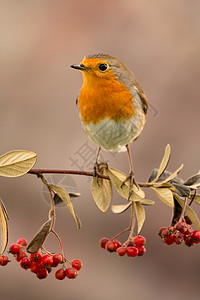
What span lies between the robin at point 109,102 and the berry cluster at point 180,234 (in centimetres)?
21

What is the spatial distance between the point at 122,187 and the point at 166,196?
12 centimetres

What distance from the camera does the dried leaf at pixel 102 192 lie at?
1.09 metres

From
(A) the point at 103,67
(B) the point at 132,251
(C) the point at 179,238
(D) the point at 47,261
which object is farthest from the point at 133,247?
(A) the point at 103,67

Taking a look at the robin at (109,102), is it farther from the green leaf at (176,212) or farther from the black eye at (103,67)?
the green leaf at (176,212)

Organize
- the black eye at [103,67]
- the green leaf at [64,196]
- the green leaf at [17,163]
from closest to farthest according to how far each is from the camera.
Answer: the green leaf at [17,163] < the green leaf at [64,196] < the black eye at [103,67]

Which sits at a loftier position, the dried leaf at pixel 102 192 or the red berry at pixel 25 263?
the dried leaf at pixel 102 192

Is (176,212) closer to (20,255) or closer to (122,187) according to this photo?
(122,187)

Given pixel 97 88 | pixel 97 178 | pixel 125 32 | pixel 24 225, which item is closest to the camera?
pixel 97 178

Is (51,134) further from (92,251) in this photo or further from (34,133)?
(92,251)

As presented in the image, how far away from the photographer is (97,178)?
3.68ft

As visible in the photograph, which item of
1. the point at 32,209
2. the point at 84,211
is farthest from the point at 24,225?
the point at 84,211

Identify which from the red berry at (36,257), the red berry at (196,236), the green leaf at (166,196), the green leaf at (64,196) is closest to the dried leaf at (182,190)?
the green leaf at (166,196)

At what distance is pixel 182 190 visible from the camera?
42.3 inches

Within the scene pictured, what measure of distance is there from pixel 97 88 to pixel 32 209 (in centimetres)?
222
